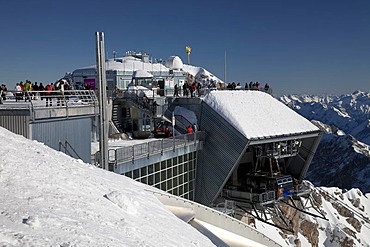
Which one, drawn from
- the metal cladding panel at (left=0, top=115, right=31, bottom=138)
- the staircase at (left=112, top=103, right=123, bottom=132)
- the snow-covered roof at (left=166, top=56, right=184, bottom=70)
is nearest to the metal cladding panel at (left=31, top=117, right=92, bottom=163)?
the metal cladding panel at (left=0, top=115, right=31, bottom=138)

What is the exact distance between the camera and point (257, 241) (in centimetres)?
1606

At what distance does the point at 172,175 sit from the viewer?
2702cm

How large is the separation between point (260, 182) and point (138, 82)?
66.9 feet

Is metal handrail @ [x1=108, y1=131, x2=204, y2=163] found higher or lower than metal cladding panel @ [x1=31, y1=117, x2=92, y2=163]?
lower

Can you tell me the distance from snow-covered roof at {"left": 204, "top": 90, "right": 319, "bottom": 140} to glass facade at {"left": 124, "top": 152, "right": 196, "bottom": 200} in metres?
4.02

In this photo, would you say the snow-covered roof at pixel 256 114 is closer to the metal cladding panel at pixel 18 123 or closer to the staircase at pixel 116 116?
the staircase at pixel 116 116

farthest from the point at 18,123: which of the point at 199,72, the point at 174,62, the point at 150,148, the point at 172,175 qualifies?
the point at 199,72

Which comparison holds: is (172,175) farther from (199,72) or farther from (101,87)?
(199,72)

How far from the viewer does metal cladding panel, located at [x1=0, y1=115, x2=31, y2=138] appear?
14844 millimetres

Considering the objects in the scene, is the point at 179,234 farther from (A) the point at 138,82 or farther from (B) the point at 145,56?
(B) the point at 145,56

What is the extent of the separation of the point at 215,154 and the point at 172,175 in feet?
11.7

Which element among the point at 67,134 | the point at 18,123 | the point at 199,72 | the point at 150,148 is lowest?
the point at 150,148

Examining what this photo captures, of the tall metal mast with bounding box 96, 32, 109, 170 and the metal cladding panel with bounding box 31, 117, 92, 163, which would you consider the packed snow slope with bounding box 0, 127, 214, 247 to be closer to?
the metal cladding panel with bounding box 31, 117, 92, 163

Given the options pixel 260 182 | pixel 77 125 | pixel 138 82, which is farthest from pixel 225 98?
pixel 138 82
